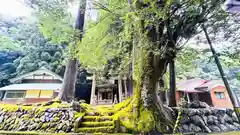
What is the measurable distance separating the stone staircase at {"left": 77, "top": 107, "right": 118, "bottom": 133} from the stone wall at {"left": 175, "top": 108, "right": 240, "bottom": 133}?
2.00m

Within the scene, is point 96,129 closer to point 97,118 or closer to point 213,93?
point 97,118

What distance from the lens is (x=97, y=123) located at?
4133mm

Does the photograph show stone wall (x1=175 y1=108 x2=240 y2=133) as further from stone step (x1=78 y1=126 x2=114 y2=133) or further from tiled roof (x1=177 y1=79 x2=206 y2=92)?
tiled roof (x1=177 y1=79 x2=206 y2=92)

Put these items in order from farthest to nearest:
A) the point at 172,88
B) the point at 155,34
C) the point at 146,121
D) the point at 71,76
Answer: the point at 71,76
the point at 172,88
the point at 155,34
the point at 146,121

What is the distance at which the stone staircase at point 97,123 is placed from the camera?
3879 millimetres

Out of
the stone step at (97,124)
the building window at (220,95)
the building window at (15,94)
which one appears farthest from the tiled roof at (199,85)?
the building window at (15,94)

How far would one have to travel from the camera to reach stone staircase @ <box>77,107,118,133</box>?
12.7ft

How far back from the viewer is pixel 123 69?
24.8 ft

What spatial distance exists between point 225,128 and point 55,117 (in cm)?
563

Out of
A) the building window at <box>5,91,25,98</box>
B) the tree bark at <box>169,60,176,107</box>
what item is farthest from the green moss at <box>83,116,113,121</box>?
the building window at <box>5,91,25,98</box>

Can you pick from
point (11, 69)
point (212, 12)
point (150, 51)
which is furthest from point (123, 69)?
point (11, 69)

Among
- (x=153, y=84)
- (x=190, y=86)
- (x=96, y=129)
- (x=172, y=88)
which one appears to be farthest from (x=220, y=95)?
(x=96, y=129)

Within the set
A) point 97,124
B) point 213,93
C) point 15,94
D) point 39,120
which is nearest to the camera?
point 97,124

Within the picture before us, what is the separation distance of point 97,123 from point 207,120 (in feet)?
12.1
